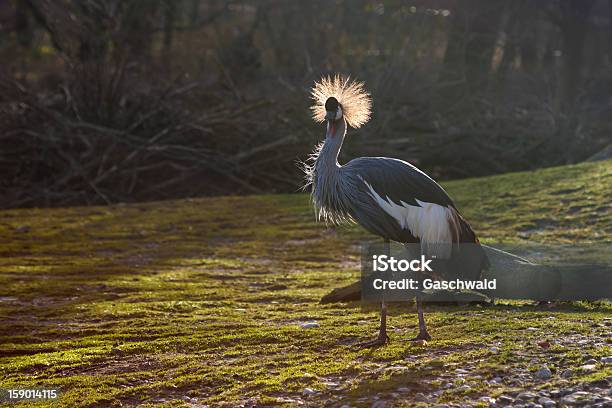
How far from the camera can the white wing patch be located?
6.25m

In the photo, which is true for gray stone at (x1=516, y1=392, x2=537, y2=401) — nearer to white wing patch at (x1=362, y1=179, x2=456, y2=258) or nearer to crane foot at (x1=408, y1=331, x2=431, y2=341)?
crane foot at (x1=408, y1=331, x2=431, y2=341)

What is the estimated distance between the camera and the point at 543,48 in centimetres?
2400

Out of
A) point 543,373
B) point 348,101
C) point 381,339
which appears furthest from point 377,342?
point 348,101

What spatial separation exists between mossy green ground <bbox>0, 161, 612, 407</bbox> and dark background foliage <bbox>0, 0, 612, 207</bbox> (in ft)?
8.32

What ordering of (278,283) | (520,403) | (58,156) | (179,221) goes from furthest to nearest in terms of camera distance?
(58,156) → (179,221) → (278,283) → (520,403)

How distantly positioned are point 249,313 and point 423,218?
6.40 ft

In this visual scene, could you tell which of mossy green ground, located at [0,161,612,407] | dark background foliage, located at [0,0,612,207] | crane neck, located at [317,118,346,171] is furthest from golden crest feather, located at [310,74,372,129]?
dark background foliage, located at [0,0,612,207]

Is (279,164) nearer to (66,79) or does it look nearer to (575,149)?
(66,79)

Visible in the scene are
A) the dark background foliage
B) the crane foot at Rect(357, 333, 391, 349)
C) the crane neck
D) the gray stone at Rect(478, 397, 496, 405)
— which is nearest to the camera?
the gray stone at Rect(478, 397, 496, 405)

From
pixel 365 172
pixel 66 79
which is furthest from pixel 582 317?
pixel 66 79

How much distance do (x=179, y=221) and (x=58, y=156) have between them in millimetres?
4083

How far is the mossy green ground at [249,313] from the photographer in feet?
17.0

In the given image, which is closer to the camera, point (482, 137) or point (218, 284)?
point (218, 284)

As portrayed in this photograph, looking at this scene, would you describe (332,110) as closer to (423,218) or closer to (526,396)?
(423,218)
